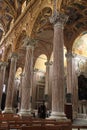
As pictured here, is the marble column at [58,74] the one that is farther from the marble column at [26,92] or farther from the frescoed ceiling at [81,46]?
the frescoed ceiling at [81,46]

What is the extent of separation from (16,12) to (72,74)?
8.88 meters

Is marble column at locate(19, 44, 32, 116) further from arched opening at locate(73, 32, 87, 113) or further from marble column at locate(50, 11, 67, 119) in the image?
arched opening at locate(73, 32, 87, 113)

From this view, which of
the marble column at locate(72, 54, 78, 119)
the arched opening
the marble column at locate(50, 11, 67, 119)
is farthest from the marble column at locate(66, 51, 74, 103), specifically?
the marble column at locate(50, 11, 67, 119)

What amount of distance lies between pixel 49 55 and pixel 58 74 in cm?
1244

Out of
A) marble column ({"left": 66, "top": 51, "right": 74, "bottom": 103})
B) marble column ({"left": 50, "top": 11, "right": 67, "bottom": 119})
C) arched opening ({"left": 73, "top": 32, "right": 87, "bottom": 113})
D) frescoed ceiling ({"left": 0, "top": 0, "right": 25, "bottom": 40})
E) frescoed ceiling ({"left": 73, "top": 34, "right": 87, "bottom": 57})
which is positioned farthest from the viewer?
frescoed ceiling ({"left": 0, "top": 0, "right": 25, "bottom": 40})

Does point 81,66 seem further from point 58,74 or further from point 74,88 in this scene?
point 58,74

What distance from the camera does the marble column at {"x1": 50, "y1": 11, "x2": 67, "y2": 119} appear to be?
7.89 meters

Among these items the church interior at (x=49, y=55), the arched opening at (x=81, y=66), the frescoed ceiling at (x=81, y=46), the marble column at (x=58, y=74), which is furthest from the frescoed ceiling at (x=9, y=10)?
the marble column at (x=58, y=74)

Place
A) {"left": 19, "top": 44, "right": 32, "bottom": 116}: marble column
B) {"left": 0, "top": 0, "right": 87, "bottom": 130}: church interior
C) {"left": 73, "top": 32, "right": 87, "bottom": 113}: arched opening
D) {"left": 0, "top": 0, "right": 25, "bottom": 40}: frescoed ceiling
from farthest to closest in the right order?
1. {"left": 0, "top": 0, "right": 25, "bottom": 40}: frescoed ceiling
2. {"left": 73, "top": 32, "right": 87, "bottom": 113}: arched opening
3. {"left": 19, "top": 44, "right": 32, "bottom": 116}: marble column
4. {"left": 0, "top": 0, "right": 87, "bottom": 130}: church interior

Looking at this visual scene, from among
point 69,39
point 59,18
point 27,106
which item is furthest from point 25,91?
point 69,39

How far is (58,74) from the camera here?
8.37 metres

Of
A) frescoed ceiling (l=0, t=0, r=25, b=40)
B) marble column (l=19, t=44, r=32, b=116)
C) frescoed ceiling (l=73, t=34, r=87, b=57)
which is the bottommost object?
marble column (l=19, t=44, r=32, b=116)

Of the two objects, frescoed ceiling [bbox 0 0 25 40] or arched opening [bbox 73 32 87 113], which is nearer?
arched opening [bbox 73 32 87 113]

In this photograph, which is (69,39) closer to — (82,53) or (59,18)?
(82,53)
